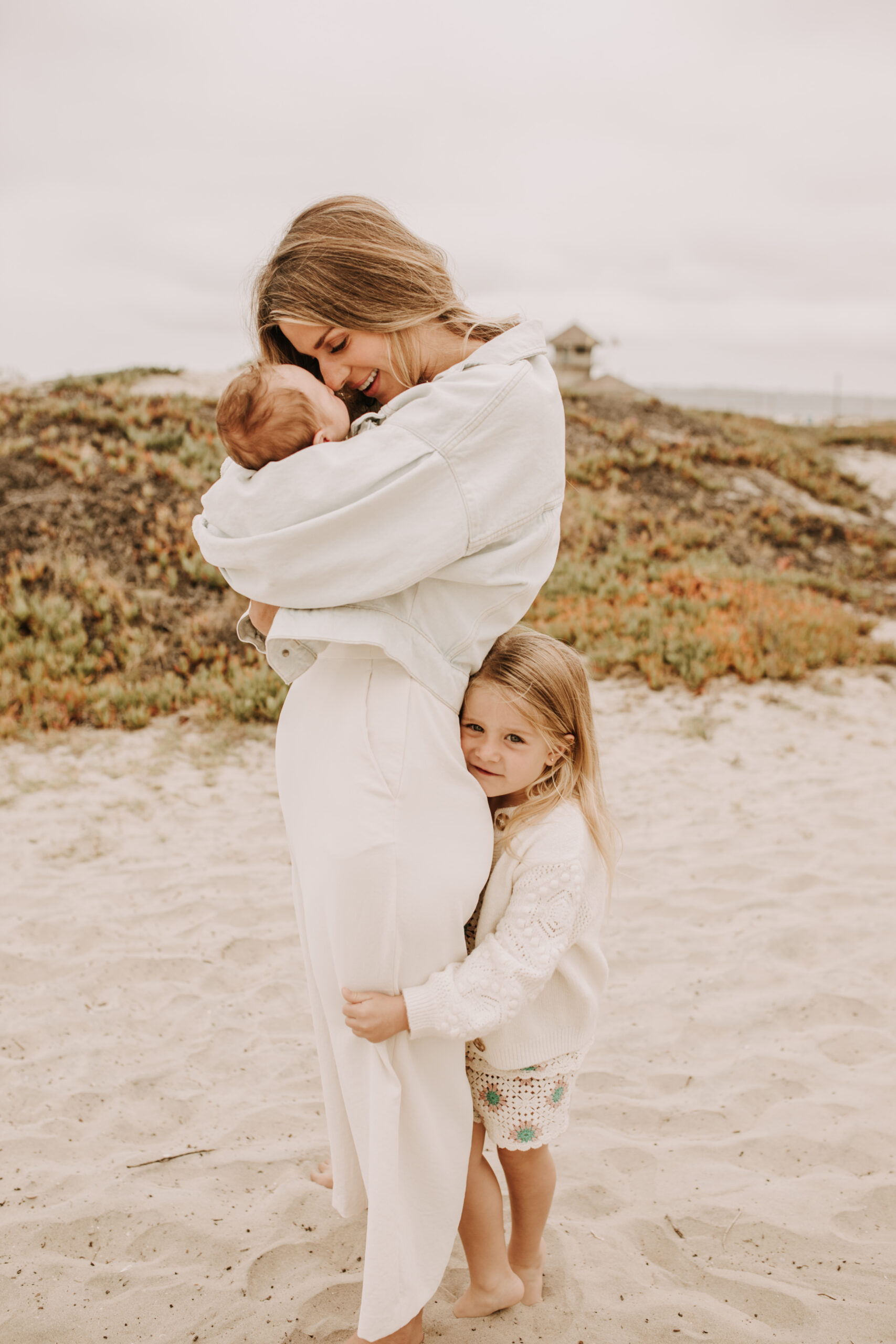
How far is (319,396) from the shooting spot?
6.31 ft

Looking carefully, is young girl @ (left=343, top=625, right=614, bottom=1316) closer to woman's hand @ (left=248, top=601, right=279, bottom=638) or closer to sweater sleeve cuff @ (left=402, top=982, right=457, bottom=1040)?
sweater sleeve cuff @ (left=402, top=982, right=457, bottom=1040)

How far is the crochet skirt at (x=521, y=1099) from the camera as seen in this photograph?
216 centimetres

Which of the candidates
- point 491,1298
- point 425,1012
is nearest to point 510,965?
point 425,1012

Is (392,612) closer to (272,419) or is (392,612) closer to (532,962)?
(272,419)

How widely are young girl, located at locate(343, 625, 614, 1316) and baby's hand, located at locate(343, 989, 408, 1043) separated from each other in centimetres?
8

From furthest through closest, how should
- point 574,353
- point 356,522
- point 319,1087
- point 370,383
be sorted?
point 574,353
point 319,1087
point 370,383
point 356,522

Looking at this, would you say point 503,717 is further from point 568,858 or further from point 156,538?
point 156,538

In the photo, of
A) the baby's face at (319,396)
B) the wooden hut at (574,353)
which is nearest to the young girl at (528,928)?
the baby's face at (319,396)

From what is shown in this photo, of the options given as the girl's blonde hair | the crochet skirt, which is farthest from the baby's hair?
the crochet skirt

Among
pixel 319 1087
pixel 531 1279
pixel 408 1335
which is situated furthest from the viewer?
pixel 319 1087

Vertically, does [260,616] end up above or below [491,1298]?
above

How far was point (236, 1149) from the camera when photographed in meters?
3.04

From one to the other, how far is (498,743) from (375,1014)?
2.10ft

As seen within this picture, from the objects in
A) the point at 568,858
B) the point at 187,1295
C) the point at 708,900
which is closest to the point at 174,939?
the point at 187,1295
